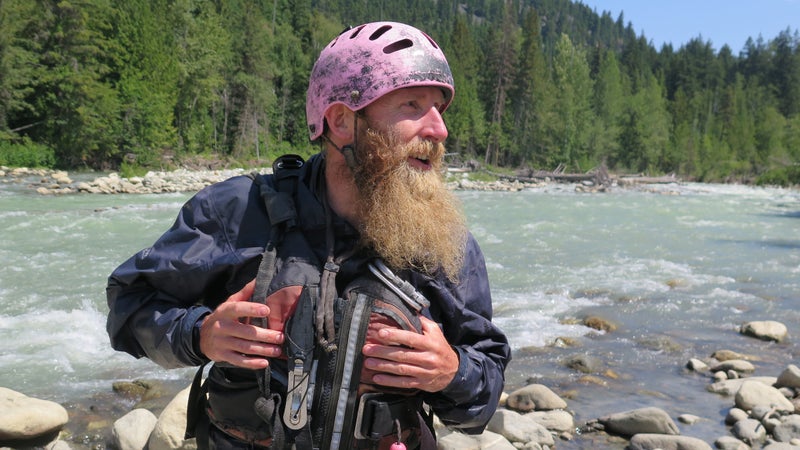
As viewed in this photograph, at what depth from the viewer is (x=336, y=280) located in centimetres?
158

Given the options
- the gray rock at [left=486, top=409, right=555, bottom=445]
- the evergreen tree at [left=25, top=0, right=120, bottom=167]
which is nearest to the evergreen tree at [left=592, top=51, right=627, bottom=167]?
the evergreen tree at [left=25, top=0, right=120, bottom=167]

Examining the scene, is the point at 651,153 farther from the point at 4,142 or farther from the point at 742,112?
the point at 4,142

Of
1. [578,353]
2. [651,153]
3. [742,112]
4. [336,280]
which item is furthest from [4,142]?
[742,112]

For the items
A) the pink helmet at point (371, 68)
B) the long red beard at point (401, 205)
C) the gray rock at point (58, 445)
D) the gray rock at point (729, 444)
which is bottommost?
the gray rock at point (58, 445)

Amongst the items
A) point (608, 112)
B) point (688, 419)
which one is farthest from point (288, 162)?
point (608, 112)

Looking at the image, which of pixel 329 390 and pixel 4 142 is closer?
pixel 329 390

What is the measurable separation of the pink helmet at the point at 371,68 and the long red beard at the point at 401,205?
118mm

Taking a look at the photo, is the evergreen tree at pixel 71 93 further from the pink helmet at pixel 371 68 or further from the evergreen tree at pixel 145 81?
the pink helmet at pixel 371 68

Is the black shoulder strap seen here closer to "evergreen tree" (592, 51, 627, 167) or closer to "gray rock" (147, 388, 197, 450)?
"gray rock" (147, 388, 197, 450)

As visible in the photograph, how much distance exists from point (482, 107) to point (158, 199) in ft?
145

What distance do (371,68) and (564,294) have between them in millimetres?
9094

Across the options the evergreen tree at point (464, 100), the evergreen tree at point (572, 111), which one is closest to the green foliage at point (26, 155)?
the evergreen tree at point (464, 100)

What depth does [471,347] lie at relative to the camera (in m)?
1.71

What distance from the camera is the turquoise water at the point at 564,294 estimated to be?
20.8 ft
